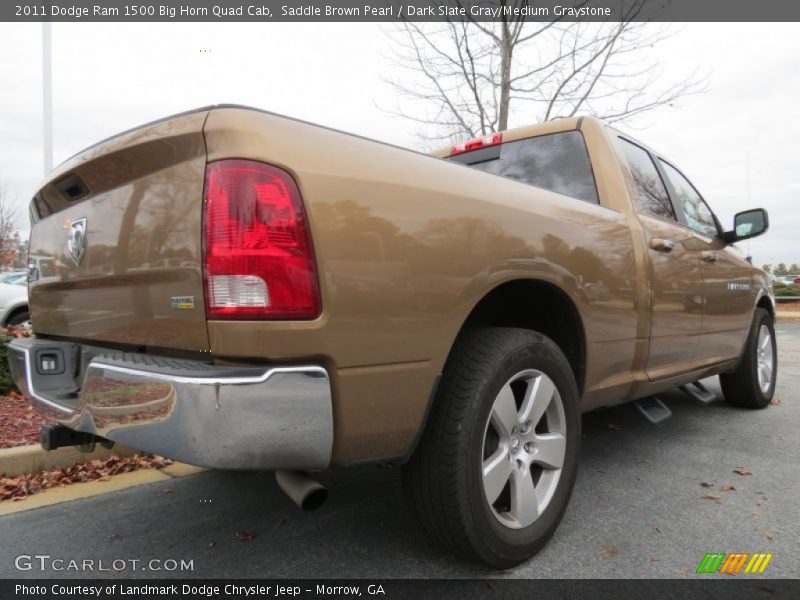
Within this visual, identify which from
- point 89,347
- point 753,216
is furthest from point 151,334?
point 753,216

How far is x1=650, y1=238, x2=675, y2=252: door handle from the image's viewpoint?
117 inches

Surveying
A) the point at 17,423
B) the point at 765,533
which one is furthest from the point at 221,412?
the point at 17,423

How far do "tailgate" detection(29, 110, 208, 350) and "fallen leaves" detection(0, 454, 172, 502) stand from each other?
1257 millimetres

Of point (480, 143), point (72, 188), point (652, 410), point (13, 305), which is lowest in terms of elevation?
point (13, 305)

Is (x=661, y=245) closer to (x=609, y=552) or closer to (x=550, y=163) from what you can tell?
(x=550, y=163)

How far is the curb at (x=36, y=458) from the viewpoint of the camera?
10.3 feet

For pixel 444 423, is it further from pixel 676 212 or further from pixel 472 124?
pixel 472 124

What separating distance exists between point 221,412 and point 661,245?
2.54m

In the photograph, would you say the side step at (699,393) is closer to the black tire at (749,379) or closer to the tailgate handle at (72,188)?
the black tire at (749,379)

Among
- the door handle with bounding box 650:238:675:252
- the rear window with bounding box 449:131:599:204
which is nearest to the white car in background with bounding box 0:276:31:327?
the rear window with bounding box 449:131:599:204

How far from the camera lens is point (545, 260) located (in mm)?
2201

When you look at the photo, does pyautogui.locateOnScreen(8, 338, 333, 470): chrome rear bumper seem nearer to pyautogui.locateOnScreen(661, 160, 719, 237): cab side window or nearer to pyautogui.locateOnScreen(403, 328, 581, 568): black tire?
pyautogui.locateOnScreen(403, 328, 581, 568): black tire

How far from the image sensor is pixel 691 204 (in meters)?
3.95

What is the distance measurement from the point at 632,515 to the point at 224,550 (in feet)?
5.98
